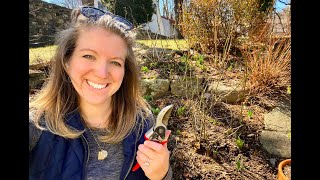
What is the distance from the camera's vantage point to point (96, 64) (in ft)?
4.69

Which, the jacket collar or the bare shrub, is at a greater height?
the bare shrub

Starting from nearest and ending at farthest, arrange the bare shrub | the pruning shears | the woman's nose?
the pruning shears
the woman's nose
the bare shrub

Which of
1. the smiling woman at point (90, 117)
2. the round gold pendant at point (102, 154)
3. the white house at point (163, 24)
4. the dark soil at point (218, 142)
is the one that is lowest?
the dark soil at point (218, 142)

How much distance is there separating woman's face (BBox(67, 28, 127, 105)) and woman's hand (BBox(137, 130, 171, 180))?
0.34 metres

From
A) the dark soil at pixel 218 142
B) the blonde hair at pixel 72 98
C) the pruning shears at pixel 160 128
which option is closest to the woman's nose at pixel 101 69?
the blonde hair at pixel 72 98

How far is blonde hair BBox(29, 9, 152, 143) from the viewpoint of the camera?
1457 mm

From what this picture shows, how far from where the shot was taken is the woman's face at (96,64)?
1435 mm

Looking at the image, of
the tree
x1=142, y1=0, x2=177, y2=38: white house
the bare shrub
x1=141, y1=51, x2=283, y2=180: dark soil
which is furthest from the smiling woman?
the tree

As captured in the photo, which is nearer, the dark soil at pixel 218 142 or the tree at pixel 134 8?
the dark soil at pixel 218 142

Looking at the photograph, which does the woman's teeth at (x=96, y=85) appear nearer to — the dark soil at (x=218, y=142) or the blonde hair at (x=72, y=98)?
the blonde hair at (x=72, y=98)

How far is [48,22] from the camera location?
9.25m

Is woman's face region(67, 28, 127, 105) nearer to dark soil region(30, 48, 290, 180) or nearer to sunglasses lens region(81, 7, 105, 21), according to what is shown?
sunglasses lens region(81, 7, 105, 21)
